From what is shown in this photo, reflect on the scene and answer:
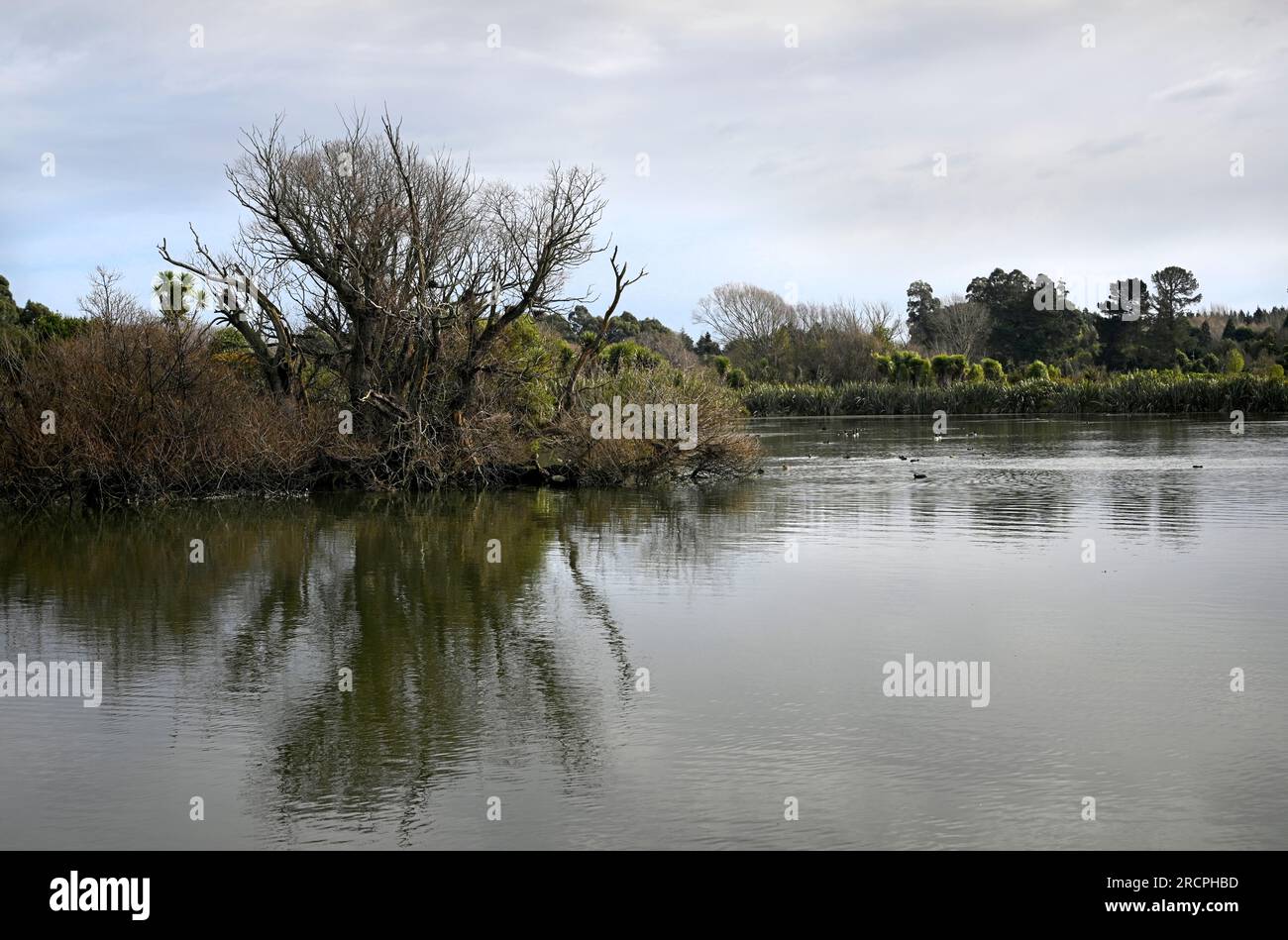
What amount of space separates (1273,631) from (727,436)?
17232mm

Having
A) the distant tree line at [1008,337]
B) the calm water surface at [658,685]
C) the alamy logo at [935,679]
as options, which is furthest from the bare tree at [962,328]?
the alamy logo at [935,679]

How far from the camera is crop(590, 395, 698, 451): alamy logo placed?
25.8m

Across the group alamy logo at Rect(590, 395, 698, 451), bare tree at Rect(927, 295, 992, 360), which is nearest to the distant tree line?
bare tree at Rect(927, 295, 992, 360)

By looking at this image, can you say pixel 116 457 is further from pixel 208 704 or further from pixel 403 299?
pixel 208 704

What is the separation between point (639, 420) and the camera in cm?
2584

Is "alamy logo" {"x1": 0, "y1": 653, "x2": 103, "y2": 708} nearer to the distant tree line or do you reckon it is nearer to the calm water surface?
the calm water surface

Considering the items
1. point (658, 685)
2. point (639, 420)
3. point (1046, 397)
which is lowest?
point (658, 685)

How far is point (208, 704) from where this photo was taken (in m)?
9.03

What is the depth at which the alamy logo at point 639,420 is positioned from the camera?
1014 inches

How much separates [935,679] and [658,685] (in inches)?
79.9
